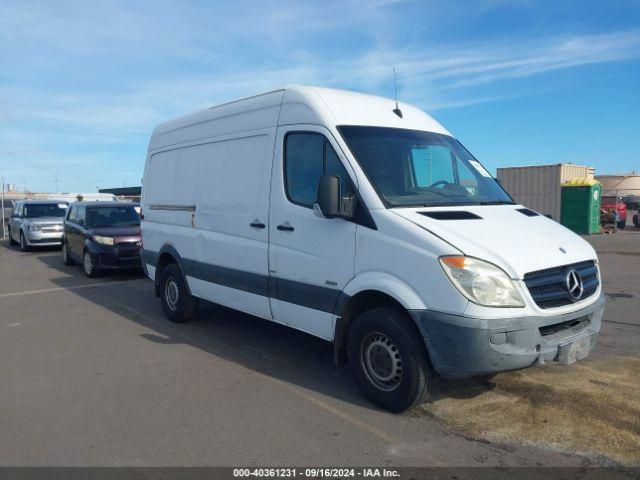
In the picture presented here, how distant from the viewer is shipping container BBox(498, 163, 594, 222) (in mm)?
23469

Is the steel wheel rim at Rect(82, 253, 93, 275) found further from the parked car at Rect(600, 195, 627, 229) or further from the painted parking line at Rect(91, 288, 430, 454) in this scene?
the parked car at Rect(600, 195, 627, 229)

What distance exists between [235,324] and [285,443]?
363 cm

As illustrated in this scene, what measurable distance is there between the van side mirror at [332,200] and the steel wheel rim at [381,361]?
1012 millimetres

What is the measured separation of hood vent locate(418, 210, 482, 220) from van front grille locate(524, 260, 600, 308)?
0.69 meters

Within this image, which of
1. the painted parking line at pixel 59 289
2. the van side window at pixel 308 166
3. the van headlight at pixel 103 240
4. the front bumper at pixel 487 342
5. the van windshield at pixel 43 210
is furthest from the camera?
the van windshield at pixel 43 210

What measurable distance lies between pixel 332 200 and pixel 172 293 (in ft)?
A: 12.9

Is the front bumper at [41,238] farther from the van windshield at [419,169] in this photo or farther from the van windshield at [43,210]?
the van windshield at [419,169]

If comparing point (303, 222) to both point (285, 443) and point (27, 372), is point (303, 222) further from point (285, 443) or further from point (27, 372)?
point (27, 372)

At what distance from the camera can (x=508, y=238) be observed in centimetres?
409

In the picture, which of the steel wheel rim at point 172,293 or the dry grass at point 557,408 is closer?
the dry grass at point 557,408

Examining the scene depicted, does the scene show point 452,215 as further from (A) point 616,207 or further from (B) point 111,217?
(A) point 616,207

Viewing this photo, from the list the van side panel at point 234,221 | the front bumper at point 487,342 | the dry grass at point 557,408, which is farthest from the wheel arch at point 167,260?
the front bumper at point 487,342

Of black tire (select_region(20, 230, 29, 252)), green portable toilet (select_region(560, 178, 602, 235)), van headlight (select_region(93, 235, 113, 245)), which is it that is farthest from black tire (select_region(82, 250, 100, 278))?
green portable toilet (select_region(560, 178, 602, 235))

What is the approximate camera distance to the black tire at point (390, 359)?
13.4 ft
